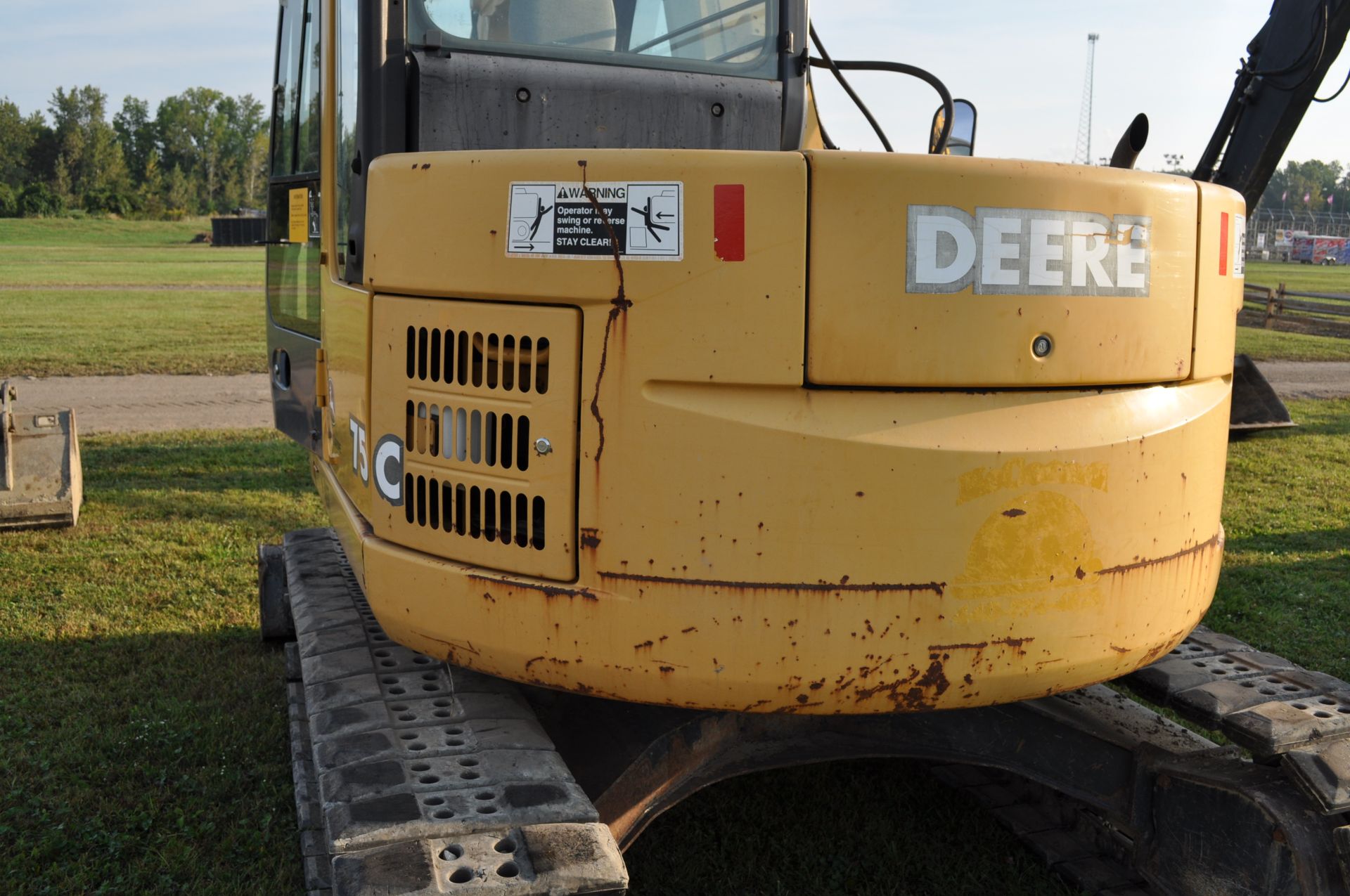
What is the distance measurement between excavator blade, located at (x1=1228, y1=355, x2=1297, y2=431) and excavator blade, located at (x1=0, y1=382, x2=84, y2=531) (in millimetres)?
9704

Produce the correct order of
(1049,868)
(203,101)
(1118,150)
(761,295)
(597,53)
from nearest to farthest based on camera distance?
(761,295), (597,53), (1049,868), (1118,150), (203,101)

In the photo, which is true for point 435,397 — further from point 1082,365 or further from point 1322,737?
point 1322,737

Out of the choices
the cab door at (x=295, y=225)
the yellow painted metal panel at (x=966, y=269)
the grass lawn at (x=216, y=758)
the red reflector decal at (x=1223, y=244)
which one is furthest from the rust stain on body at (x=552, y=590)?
the red reflector decal at (x=1223, y=244)

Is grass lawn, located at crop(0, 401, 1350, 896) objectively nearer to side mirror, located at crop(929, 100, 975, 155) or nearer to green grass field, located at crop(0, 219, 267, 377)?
side mirror, located at crop(929, 100, 975, 155)

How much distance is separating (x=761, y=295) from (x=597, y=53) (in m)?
1.28

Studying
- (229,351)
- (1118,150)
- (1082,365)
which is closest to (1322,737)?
(1082,365)

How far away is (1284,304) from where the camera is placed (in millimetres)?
26250

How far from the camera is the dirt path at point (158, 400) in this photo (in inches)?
435

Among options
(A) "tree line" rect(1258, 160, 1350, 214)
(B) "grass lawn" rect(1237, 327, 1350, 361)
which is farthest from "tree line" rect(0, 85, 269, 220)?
(A) "tree line" rect(1258, 160, 1350, 214)

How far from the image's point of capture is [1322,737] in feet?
10.2

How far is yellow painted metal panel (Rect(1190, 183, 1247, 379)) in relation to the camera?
116 inches

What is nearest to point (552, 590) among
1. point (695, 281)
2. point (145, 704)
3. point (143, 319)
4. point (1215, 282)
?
point (695, 281)

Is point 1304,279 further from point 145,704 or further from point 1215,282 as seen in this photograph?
point 145,704

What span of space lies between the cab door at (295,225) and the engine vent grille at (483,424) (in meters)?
1.19
